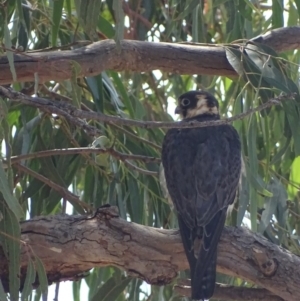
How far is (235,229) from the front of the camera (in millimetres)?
3631

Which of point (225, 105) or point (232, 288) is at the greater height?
point (225, 105)

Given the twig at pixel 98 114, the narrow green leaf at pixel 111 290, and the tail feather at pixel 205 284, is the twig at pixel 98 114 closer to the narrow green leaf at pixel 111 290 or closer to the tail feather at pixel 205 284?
the tail feather at pixel 205 284

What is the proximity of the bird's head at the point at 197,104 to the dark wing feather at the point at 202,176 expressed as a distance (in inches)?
10.8

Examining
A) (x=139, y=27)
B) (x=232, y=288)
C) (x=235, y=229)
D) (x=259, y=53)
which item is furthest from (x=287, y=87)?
(x=139, y=27)

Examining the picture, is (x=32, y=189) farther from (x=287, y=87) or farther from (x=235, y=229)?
(x=287, y=87)

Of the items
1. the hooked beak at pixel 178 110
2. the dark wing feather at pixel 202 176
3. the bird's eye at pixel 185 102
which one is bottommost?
the dark wing feather at pixel 202 176

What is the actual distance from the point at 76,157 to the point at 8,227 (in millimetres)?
1165

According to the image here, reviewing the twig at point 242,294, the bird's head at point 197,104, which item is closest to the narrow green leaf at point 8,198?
the twig at point 242,294

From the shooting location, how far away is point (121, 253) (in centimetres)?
326

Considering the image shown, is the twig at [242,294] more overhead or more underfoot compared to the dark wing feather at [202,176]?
more underfoot

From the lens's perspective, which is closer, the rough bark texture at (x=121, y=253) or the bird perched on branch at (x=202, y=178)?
the rough bark texture at (x=121, y=253)

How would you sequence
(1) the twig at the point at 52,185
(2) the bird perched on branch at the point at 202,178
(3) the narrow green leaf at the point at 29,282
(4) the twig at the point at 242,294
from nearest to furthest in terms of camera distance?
(3) the narrow green leaf at the point at 29,282, (4) the twig at the point at 242,294, (1) the twig at the point at 52,185, (2) the bird perched on branch at the point at 202,178

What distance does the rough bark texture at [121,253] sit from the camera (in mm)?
3250

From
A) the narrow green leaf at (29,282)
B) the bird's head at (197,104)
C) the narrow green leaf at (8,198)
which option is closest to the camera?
the narrow green leaf at (8,198)
